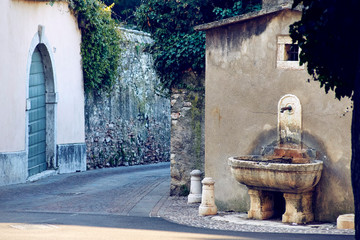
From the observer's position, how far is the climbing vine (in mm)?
20984

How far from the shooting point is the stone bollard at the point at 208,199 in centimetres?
1120

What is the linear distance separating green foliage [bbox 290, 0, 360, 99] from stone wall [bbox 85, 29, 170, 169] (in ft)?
48.0

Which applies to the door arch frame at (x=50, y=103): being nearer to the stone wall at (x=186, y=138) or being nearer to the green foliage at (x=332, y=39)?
the stone wall at (x=186, y=138)

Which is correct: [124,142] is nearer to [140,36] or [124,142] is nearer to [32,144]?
[140,36]

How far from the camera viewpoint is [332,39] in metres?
5.99

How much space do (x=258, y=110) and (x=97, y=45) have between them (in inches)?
435

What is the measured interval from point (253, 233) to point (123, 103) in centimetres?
1416

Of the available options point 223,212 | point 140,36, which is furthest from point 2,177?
point 140,36

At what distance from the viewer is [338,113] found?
10664 mm

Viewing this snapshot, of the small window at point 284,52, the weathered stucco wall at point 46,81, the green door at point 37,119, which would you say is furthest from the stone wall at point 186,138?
the green door at point 37,119

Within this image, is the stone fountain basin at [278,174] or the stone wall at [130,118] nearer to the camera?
the stone fountain basin at [278,174]

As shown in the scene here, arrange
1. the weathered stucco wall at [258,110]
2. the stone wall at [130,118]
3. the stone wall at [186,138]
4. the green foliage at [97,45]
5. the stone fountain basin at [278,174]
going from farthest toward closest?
the stone wall at [130,118]
the green foliage at [97,45]
the stone wall at [186,138]
the weathered stucco wall at [258,110]
the stone fountain basin at [278,174]

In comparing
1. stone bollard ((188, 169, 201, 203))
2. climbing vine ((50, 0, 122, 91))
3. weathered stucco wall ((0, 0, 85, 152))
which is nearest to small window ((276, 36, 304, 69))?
stone bollard ((188, 169, 201, 203))

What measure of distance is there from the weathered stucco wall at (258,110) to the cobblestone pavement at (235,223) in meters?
0.45
